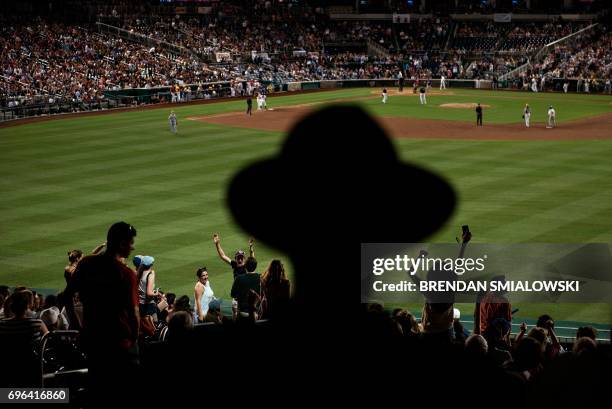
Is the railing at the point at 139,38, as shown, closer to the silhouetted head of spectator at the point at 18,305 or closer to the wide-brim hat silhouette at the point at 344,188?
the silhouetted head of spectator at the point at 18,305

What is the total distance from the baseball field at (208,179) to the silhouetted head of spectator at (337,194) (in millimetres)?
7894

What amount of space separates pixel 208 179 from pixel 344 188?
30425mm

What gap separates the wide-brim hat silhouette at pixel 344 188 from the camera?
1.78 metres

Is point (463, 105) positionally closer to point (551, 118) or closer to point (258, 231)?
point (551, 118)

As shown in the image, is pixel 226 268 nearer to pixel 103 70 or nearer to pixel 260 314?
pixel 260 314

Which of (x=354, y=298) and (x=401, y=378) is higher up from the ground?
(x=354, y=298)

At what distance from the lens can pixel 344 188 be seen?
1807mm

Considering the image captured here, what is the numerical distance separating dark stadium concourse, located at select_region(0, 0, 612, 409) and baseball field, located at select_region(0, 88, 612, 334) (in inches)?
7.8

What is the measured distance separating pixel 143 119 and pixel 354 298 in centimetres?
5274

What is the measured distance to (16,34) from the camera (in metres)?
65.5

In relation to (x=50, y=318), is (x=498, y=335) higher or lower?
higher

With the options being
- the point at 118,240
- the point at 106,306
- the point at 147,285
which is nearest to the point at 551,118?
the point at 147,285

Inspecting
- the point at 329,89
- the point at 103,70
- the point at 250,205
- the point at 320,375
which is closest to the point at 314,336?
the point at 320,375

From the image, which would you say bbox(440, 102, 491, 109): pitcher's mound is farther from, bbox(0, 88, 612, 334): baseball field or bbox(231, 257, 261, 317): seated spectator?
bbox(231, 257, 261, 317): seated spectator
